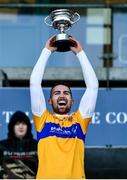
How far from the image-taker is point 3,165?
7691 mm

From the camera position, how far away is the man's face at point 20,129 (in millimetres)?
7699

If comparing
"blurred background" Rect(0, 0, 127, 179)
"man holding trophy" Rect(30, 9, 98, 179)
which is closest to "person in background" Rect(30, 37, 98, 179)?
"man holding trophy" Rect(30, 9, 98, 179)

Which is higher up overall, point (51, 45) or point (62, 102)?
point (51, 45)

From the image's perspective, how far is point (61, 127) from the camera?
180 inches

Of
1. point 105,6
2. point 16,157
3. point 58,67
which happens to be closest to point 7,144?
point 16,157

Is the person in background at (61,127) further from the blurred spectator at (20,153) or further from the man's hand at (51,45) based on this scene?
the blurred spectator at (20,153)

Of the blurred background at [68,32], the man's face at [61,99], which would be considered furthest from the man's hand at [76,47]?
the blurred background at [68,32]

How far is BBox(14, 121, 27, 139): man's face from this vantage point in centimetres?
770

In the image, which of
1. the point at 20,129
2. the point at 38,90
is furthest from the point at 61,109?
the point at 20,129

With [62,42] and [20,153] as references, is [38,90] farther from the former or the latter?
[20,153]

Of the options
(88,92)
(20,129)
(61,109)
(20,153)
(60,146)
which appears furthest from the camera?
(20,153)

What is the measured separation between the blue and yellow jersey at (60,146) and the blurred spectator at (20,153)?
9.72 feet

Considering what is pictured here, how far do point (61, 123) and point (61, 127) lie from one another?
0.05 metres

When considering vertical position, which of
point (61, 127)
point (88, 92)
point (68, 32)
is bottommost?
point (61, 127)
